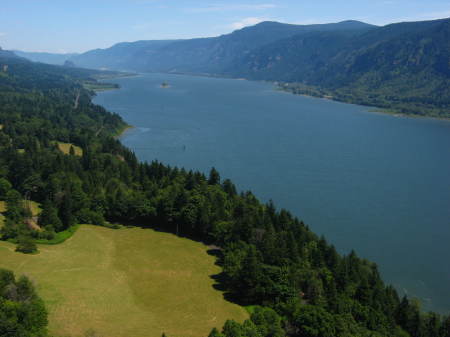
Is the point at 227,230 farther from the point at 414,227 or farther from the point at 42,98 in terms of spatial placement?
the point at 42,98

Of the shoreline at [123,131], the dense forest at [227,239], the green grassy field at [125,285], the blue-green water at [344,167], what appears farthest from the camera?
the shoreline at [123,131]

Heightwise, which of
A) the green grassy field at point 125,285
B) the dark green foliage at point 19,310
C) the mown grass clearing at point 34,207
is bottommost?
the green grassy field at point 125,285

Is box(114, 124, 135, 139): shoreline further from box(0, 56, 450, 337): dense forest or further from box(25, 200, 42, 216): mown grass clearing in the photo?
box(25, 200, 42, 216): mown grass clearing

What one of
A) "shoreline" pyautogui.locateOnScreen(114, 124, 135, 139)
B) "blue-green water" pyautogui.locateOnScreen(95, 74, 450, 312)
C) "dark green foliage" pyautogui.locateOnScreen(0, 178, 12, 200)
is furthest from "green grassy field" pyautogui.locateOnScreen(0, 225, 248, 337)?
"shoreline" pyautogui.locateOnScreen(114, 124, 135, 139)

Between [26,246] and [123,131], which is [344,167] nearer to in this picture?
[123,131]

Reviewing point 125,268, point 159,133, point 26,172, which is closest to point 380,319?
point 125,268

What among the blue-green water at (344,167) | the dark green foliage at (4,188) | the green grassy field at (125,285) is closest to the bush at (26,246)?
the green grassy field at (125,285)

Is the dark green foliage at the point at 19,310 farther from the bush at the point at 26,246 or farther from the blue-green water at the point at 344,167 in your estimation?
the blue-green water at the point at 344,167
